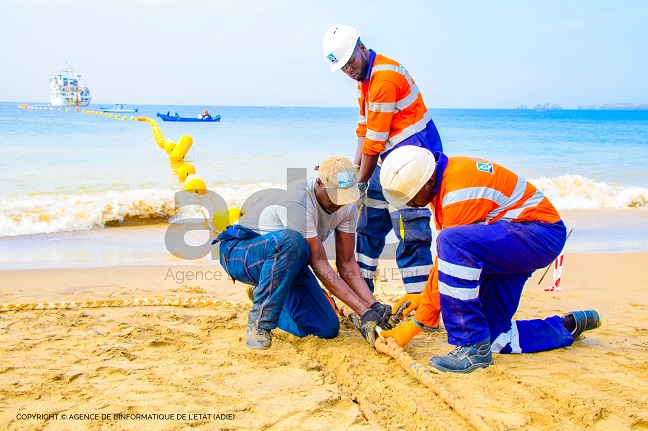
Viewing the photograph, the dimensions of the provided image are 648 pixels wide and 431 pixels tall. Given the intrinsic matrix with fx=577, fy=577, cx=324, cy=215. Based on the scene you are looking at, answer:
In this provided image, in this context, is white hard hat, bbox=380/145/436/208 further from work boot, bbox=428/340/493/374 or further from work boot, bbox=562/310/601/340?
work boot, bbox=562/310/601/340

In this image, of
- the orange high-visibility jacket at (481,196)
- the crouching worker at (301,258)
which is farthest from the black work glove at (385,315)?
the orange high-visibility jacket at (481,196)

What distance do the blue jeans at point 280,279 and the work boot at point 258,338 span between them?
0.12ft

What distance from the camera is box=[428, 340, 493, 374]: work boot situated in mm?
2947

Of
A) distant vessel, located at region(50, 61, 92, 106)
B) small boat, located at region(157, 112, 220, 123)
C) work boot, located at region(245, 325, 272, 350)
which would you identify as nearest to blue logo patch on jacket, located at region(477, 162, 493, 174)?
work boot, located at region(245, 325, 272, 350)

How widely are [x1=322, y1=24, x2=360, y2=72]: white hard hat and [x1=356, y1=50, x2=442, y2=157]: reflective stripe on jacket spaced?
189mm

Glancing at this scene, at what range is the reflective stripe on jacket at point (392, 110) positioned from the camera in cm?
378

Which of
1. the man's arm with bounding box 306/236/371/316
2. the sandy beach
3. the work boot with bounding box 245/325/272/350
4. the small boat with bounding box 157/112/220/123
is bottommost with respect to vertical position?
the sandy beach

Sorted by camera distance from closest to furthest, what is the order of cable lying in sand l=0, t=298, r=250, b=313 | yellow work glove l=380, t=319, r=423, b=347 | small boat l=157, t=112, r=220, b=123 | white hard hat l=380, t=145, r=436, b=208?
white hard hat l=380, t=145, r=436, b=208 → yellow work glove l=380, t=319, r=423, b=347 → cable lying in sand l=0, t=298, r=250, b=313 → small boat l=157, t=112, r=220, b=123

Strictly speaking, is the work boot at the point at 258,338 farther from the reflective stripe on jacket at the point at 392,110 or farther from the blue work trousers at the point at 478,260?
the reflective stripe on jacket at the point at 392,110

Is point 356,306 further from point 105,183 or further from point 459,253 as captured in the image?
point 105,183

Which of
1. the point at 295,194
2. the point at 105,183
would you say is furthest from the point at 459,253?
the point at 105,183

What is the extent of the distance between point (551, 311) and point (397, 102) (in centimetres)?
193

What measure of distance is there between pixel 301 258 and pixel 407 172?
81cm

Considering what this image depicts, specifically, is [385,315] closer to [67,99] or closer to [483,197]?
[483,197]
